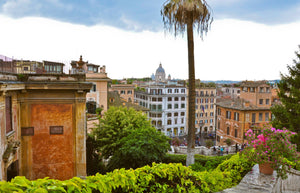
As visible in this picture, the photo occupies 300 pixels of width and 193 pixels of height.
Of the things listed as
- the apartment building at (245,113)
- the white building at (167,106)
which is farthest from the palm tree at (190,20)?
the white building at (167,106)

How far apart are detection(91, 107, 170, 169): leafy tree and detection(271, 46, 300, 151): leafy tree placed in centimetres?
1117

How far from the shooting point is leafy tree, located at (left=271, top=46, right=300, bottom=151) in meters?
18.7

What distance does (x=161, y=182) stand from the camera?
Result: 16.2 feet

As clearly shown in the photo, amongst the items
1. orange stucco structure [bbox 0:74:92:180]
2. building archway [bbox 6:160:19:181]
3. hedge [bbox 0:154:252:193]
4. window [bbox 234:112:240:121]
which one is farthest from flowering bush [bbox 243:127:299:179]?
window [bbox 234:112:240:121]

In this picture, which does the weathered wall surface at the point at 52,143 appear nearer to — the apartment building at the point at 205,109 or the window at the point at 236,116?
the window at the point at 236,116

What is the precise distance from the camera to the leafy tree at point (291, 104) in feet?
61.2

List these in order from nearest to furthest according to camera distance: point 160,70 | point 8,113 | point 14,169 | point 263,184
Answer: point 263,184
point 8,113
point 14,169
point 160,70

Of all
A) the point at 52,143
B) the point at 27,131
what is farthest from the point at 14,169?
the point at 52,143

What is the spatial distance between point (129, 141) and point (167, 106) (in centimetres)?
5023

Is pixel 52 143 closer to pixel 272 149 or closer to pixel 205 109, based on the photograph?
pixel 272 149

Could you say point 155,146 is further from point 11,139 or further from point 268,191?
point 268,191

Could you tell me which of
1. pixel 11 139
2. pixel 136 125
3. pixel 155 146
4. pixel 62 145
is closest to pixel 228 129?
pixel 136 125

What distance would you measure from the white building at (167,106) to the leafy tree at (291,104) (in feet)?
140

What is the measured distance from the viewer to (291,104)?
19.1 m
